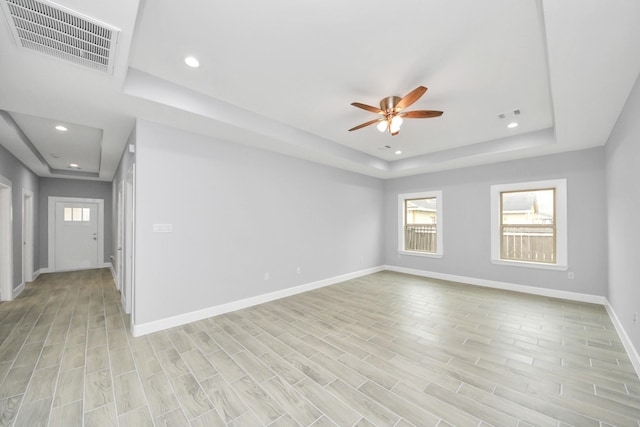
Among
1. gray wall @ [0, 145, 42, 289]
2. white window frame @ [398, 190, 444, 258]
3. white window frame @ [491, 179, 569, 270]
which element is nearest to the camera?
gray wall @ [0, 145, 42, 289]

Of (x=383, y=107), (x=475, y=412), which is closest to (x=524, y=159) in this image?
(x=383, y=107)

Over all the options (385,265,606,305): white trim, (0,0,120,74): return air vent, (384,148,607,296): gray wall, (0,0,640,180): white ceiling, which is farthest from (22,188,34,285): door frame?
(385,265,606,305): white trim

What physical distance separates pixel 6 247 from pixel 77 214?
326cm

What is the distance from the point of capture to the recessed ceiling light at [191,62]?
2289mm

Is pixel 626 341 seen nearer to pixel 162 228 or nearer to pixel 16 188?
pixel 162 228

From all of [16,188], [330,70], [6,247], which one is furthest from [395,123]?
[16,188]

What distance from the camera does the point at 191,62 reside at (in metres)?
2.35

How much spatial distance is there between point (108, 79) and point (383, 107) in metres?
2.76

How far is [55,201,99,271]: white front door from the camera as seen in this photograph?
21.9ft

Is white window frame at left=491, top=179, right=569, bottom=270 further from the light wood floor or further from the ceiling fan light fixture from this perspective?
the ceiling fan light fixture

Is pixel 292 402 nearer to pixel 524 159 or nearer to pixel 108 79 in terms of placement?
pixel 108 79

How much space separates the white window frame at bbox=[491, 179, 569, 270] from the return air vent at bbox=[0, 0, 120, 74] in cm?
603

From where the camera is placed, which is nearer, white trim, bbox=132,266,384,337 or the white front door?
white trim, bbox=132,266,384,337

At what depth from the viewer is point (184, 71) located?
250cm
